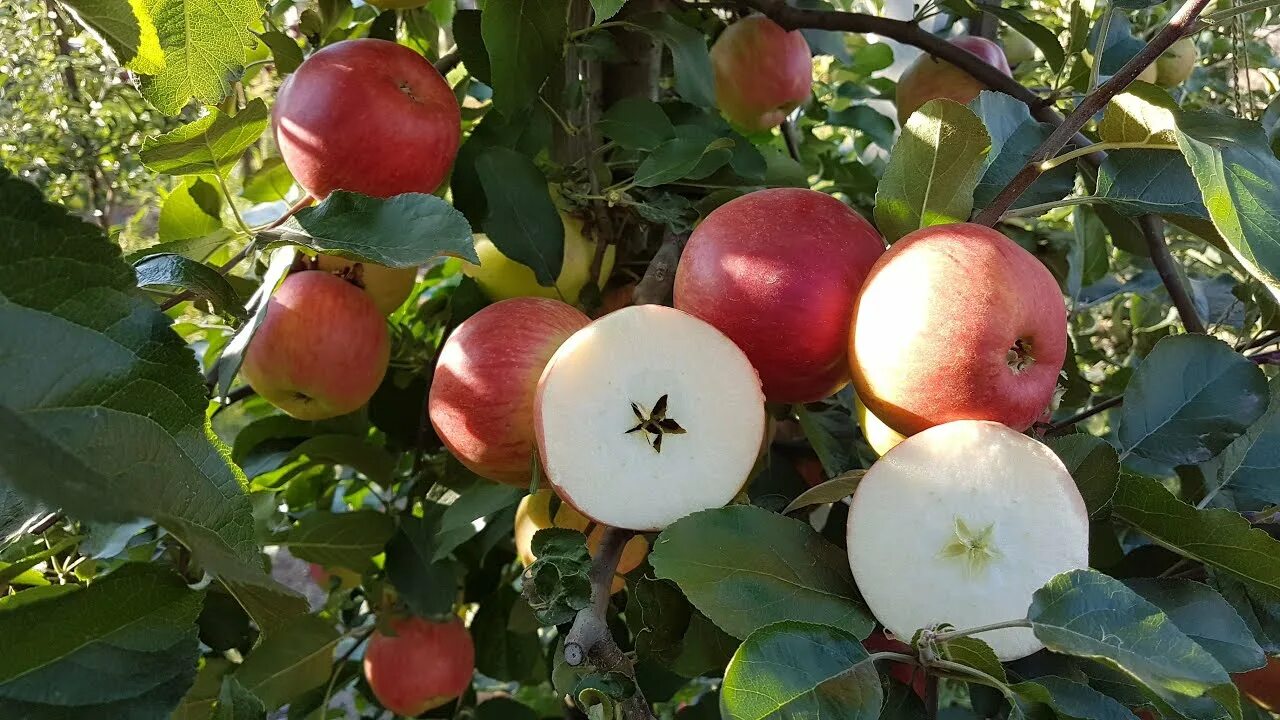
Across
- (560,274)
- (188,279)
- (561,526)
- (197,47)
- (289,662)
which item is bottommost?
(289,662)

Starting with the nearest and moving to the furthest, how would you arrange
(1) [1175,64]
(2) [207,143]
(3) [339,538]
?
(2) [207,143] < (3) [339,538] < (1) [1175,64]

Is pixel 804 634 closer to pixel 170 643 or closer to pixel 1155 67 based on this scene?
pixel 170 643

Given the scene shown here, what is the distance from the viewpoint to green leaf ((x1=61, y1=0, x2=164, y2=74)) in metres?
0.46

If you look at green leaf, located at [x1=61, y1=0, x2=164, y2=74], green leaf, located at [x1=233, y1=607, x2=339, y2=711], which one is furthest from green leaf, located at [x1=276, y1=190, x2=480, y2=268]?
green leaf, located at [x1=233, y1=607, x2=339, y2=711]

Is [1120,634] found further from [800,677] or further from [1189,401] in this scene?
[1189,401]

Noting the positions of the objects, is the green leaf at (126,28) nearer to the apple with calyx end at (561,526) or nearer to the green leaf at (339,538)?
the apple with calyx end at (561,526)

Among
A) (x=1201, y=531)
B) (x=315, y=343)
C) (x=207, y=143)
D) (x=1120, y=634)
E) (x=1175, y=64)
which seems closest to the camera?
(x=1120, y=634)

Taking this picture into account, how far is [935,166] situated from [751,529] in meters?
0.24

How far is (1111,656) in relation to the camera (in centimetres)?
32

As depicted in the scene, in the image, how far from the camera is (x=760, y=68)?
975 millimetres

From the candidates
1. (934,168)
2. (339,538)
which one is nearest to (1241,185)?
(934,168)

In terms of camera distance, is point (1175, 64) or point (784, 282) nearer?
point (784, 282)

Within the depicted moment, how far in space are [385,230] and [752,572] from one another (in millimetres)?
285

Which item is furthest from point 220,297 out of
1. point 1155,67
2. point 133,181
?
point 1155,67
